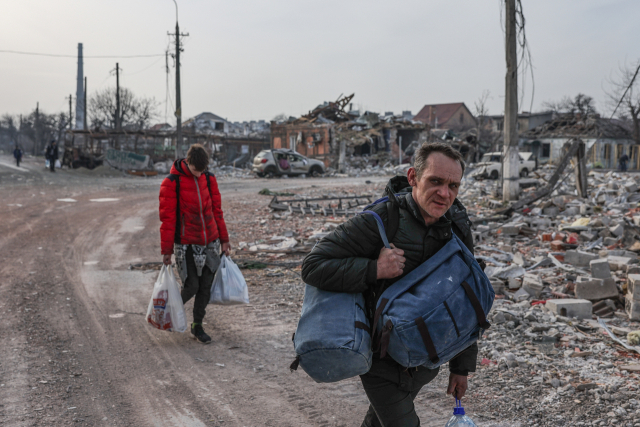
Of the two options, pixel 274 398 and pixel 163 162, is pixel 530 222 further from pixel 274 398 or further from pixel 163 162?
pixel 163 162

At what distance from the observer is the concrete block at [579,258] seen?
7316 mm

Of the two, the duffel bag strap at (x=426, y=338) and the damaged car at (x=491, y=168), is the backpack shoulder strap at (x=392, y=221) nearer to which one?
the duffel bag strap at (x=426, y=338)

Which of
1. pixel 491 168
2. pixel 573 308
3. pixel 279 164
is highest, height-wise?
pixel 279 164

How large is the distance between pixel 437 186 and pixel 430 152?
0.15 metres

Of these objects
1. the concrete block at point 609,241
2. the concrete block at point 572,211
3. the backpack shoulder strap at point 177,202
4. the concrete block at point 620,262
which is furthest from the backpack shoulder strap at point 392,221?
the concrete block at point 572,211

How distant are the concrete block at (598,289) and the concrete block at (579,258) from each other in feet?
4.96

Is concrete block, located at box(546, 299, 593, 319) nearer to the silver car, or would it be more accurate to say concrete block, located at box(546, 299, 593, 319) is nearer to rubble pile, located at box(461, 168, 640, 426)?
rubble pile, located at box(461, 168, 640, 426)

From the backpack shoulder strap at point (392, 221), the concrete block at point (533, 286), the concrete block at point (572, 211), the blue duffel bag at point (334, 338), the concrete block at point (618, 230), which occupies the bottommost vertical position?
the concrete block at point (533, 286)

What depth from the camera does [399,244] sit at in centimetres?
203

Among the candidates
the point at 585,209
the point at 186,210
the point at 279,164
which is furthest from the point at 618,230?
the point at 279,164

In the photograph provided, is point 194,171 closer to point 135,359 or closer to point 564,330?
point 135,359

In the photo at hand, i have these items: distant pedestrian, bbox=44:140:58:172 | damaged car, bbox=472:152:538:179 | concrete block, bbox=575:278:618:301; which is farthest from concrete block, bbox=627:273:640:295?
distant pedestrian, bbox=44:140:58:172

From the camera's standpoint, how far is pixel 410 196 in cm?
208

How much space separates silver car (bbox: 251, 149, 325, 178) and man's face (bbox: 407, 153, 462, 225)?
2794 cm
